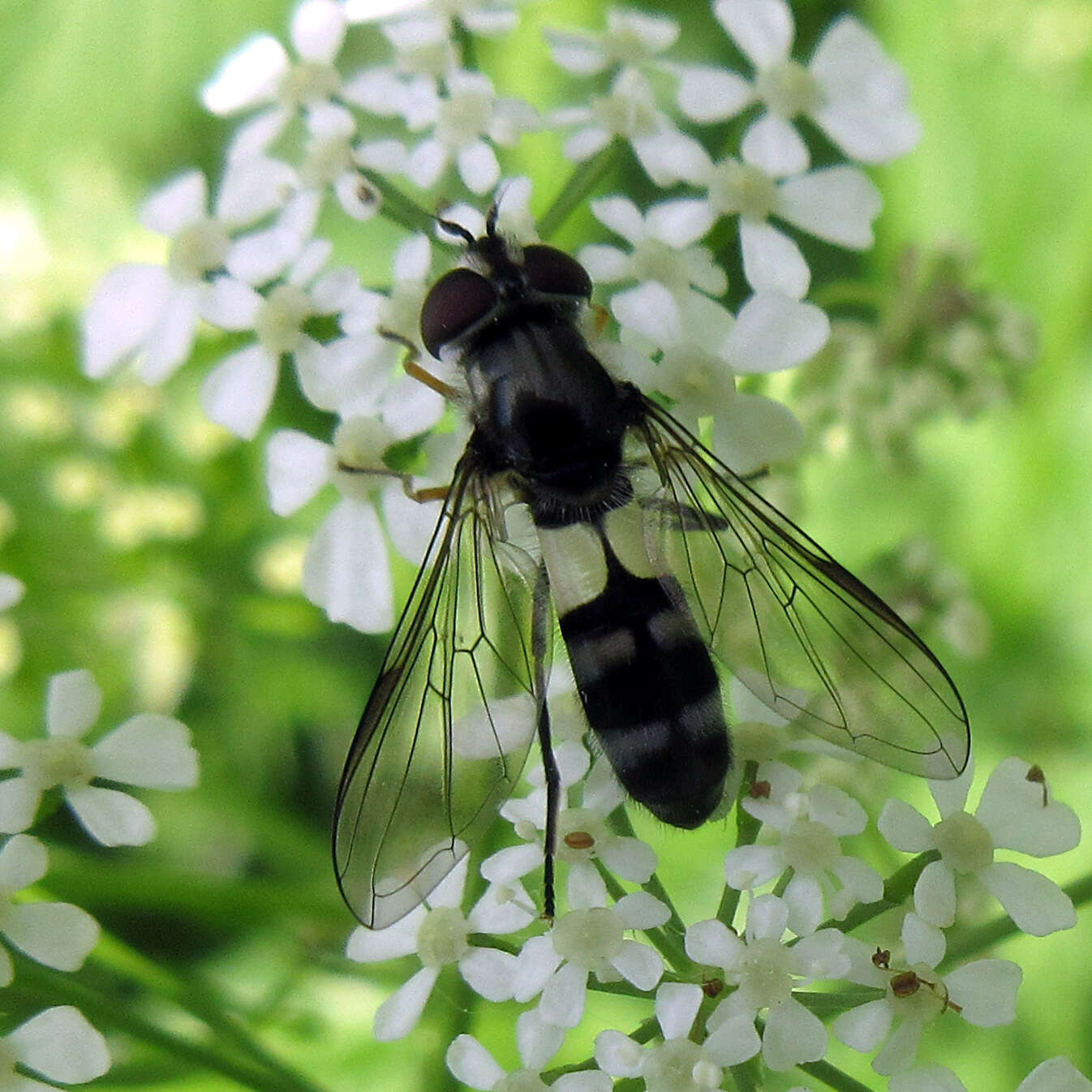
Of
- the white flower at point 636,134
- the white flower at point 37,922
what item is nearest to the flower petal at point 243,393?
the white flower at point 636,134

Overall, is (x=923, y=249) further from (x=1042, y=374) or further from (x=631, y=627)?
(x=631, y=627)

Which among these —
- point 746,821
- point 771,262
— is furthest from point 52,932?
point 771,262

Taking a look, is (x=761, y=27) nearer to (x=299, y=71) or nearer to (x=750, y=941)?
(x=299, y=71)

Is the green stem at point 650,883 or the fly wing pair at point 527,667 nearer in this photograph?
the fly wing pair at point 527,667

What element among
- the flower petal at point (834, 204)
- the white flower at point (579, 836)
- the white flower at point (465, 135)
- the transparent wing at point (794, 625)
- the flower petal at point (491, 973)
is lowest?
the flower petal at point (491, 973)

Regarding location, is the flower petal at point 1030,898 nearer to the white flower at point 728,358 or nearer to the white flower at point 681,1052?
the white flower at point 681,1052

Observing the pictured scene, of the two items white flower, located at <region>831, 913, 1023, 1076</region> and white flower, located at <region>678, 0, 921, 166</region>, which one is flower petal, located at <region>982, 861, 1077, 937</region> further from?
white flower, located at <region>678, 0, 921, 166</region>
